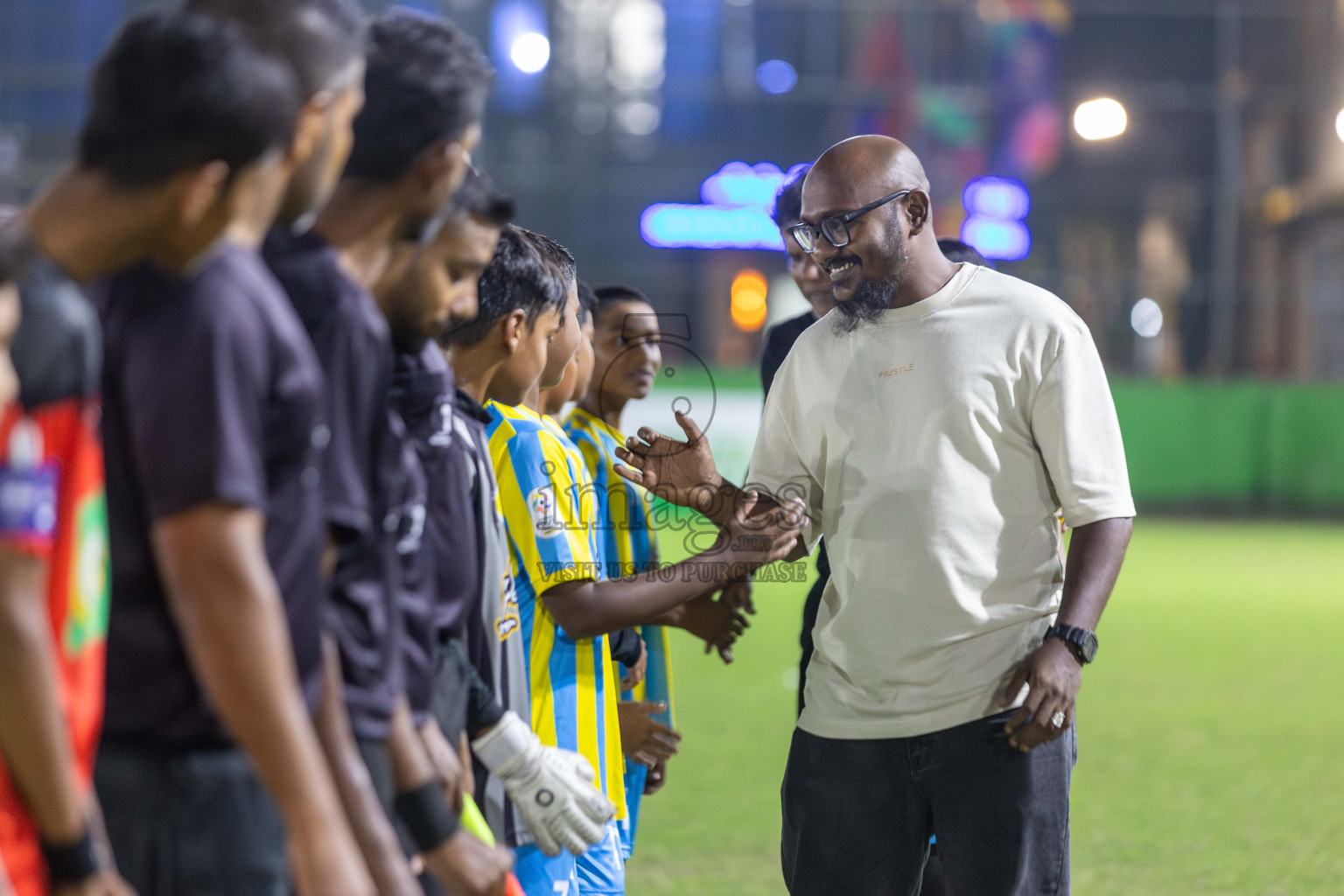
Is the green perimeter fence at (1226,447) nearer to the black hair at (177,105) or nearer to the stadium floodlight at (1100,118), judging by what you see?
the stadium floodlight at (1100,118)

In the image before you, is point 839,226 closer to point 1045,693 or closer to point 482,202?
point 1045,693

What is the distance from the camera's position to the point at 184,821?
5.44 feet

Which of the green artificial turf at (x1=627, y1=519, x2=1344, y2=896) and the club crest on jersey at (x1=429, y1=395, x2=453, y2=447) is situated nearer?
the club crest on jersey at (x1=429, y1=395, x2=453, y2=447)

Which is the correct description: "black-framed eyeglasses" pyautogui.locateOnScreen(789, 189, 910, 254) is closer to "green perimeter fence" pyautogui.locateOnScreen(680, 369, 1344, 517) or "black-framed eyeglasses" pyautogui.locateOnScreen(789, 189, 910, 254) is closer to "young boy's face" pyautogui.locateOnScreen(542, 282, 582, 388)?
"young boy's face" pyautogui.locateOnScreen(542, 282, 582, 388)

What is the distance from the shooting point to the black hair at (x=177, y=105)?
1.56 m

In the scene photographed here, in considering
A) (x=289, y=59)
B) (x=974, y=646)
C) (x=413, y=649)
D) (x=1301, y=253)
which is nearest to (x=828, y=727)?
(x=974, y=646)

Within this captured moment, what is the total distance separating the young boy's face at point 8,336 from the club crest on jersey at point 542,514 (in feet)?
5.95

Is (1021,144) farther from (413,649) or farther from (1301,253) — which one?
(413,649)

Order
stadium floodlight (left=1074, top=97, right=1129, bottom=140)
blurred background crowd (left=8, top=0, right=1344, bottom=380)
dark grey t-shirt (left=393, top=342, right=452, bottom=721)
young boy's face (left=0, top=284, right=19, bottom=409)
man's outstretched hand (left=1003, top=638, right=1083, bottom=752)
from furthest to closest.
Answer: blurred background crowd (left=8, top=0, right=1344, bottom=380), stadium floodlight (left=1074, top=97, right=1129, bottom=140), man's outstretched hand (left=1003, top=638, right=1083, bottom=752), dark grey t-shirt (left=393, top=342, right=452, bottom=721), young boy's face (left=0, top=284, right=19, bottom=409)

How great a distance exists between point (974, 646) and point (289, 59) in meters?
2.16

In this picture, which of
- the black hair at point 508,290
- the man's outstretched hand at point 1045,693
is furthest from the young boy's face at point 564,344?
the man's outstretched hand at point 1045,693

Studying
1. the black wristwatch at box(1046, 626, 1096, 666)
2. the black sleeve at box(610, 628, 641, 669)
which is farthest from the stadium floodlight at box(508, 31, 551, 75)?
the black wristwatch at box(1046, 626, 1096, 666)

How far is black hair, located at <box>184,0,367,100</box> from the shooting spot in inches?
71.6

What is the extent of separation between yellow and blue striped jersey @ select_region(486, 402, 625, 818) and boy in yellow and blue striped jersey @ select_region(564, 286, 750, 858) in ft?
1.28
